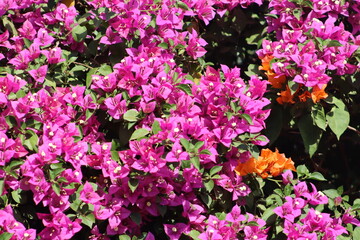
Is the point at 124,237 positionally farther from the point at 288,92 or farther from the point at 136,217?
the point at 288,92

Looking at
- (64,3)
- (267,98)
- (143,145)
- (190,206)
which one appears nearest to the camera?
(143,145)

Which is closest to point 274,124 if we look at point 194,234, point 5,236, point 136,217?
point 194,234

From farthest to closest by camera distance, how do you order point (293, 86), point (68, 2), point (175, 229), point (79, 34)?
1. point (68, 2)
2. point (79, 34)
3. point (293, 86)
4. point (175, 229)

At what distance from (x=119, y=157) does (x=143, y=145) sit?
12cm

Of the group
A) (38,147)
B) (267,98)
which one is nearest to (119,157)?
(38,147)

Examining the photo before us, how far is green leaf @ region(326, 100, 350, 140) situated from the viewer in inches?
96.2

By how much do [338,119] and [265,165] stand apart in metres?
0.33

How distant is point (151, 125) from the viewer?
2221 millimetres

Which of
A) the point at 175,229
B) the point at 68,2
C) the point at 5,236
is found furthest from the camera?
the point at 68,2

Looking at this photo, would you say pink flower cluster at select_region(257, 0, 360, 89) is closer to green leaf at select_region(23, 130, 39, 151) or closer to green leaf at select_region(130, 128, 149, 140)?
green leaf at select_region(130, 128, 149, 140)

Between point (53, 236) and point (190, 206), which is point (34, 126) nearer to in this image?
point (53, 236)

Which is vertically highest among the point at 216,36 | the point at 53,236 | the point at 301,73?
the point at 301,73

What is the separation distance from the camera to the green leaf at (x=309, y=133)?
96.3 inches

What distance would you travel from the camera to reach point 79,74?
2.50 m
